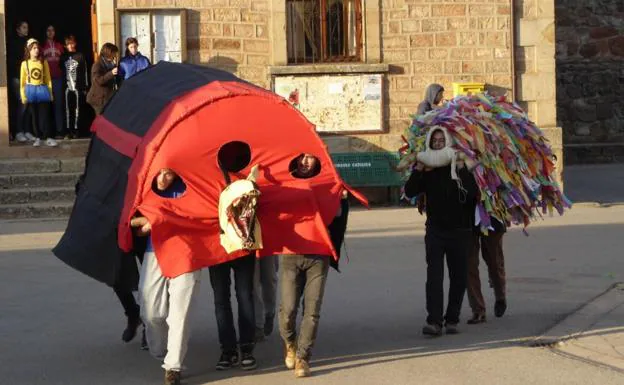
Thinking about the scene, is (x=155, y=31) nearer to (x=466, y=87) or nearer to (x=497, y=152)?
(x=466, y=87)

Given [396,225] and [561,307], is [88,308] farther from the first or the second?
[396,225]

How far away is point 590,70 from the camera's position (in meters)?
25.5

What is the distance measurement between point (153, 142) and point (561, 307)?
14.1ft

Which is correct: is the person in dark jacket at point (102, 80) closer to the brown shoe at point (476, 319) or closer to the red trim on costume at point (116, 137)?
the red trim on costume at point (116, 137)

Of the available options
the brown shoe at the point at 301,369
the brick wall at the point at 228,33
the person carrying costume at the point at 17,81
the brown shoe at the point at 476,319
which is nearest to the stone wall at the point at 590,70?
the brick wall at the point at 228,33

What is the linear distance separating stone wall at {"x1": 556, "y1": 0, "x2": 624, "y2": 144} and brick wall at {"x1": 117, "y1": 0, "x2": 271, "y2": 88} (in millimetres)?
9127

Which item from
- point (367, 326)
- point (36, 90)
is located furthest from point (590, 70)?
point (367, 326)

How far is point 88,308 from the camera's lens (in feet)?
35.9

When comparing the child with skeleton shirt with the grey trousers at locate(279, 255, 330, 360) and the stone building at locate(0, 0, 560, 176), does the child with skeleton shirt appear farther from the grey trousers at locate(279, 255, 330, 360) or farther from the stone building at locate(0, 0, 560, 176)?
the grey trousers at locate(279, 255, 330, 360)

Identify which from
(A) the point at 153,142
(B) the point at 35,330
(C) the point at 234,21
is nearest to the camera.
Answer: (A) the point at 153,142

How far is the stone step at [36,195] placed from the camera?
17.0m

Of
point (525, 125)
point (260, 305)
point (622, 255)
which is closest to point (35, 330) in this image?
point (260, 305)

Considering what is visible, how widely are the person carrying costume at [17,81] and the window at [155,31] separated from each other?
58.7 inches

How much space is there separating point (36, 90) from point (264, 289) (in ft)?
29.8
